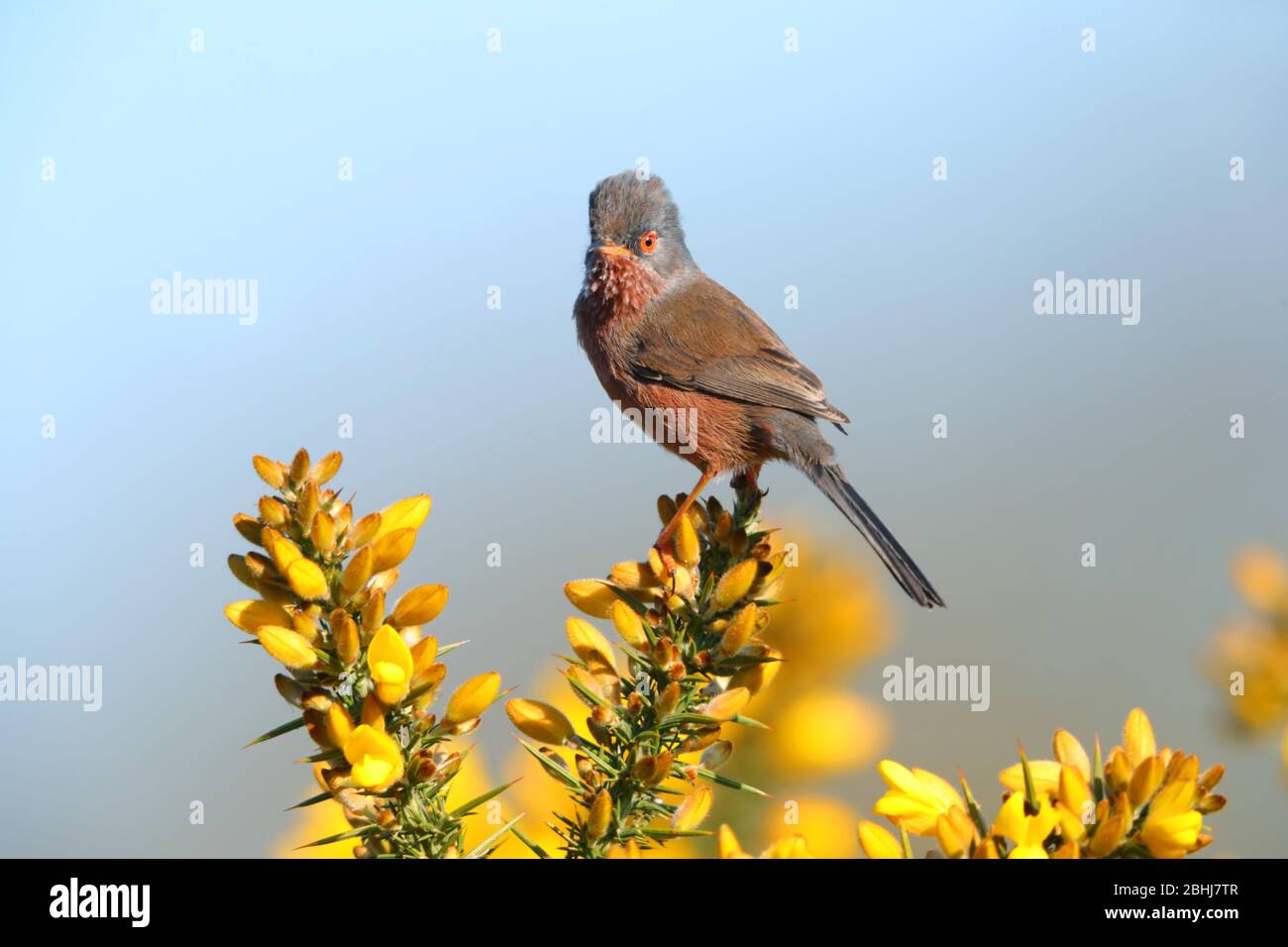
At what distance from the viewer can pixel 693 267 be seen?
5.34 m

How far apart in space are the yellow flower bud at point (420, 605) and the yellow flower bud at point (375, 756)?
183 mm

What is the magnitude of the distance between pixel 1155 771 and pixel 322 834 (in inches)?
85.7

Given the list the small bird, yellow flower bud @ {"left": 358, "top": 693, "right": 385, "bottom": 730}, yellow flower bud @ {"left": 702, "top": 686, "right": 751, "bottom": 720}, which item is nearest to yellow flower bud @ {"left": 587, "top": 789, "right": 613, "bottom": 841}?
Answer: yellow flower bud @ {"left": 702, "top": 686, "right": 751, "bottom": 720}

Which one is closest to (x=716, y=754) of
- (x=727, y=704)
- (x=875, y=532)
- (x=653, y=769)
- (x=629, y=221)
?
(x=727, y=704)

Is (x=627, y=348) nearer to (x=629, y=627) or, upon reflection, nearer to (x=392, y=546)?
(x=629, y=627)

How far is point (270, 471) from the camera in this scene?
1.78 m

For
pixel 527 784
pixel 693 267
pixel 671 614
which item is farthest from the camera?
pixel 693 267

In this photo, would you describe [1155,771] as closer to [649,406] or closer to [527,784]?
[527,784]

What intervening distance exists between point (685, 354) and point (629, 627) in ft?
9.47

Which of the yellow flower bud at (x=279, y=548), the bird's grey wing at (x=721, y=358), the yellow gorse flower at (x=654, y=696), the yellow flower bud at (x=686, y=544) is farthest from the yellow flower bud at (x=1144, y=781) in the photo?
the bird's grey wing at (x=721, y=358)

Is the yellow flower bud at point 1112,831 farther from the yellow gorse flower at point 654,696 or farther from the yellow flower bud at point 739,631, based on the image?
the yellow flower bud at point 739,631

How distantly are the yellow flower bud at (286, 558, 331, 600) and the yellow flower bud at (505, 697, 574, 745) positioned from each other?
407 millimetres

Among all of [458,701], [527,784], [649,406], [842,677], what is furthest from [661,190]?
[458,701]
